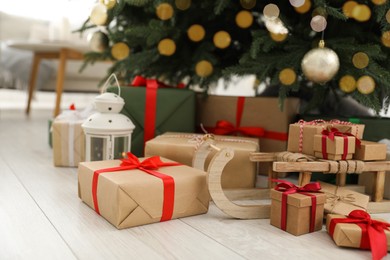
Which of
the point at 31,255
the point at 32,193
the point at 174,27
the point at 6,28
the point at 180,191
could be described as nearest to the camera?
the point at 31,255

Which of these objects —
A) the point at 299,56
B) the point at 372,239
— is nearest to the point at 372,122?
Result: the point at 299,56

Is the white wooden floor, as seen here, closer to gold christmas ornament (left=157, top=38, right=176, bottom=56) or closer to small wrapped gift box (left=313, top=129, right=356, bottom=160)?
small wrapped gift box (left=313, top=129, right=356, bottom=160)

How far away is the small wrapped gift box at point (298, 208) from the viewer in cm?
74

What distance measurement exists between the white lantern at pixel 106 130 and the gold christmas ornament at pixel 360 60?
0.64 metres

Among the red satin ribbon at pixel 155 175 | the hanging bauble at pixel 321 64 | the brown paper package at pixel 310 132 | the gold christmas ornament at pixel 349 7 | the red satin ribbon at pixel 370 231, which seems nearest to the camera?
the red satin ribbon at pixel 370 231

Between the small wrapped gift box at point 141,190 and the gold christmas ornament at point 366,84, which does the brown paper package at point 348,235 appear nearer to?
the small wrapped gift box at point 141,190

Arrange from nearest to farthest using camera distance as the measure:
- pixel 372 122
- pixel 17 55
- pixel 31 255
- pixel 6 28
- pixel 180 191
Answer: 1. pixel 31 255
2. pixel 180 191
3. pixel 372 122
4. pixel 17 55
5. pixel 6 28

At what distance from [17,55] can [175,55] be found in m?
1.88

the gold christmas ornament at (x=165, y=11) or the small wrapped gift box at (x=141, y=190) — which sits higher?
the gold christmas ornament at (x=165, y=11)

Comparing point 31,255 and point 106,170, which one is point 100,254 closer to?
point 31,255

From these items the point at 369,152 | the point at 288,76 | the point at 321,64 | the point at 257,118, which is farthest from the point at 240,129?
the point at 369,152

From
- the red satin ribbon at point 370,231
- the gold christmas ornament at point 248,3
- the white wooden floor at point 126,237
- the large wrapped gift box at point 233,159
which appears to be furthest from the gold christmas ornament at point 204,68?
the red satin ribbon at point 370,231

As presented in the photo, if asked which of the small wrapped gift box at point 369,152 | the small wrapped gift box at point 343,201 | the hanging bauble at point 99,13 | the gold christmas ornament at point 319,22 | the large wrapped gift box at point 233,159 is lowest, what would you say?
the small wrapped gift box at point 343,201

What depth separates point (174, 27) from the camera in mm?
1355
